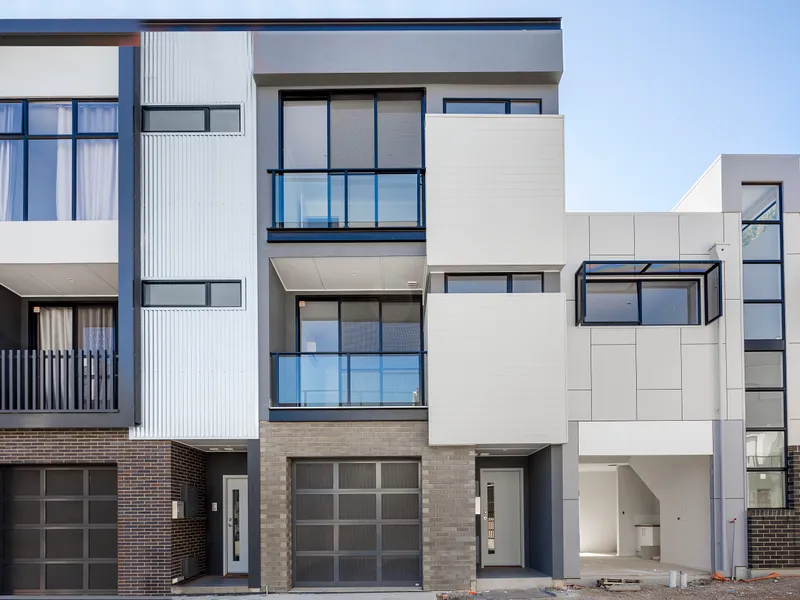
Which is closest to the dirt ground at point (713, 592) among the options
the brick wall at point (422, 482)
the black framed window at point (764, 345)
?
the black framed window at point (764, 345)

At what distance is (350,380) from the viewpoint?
12414 mm

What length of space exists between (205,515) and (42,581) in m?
2.96

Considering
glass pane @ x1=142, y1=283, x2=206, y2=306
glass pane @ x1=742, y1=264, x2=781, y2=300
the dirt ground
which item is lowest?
the dirt ground

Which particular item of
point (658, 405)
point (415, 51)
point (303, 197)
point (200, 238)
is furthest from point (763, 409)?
point (200, 238)

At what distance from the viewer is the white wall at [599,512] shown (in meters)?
18.3

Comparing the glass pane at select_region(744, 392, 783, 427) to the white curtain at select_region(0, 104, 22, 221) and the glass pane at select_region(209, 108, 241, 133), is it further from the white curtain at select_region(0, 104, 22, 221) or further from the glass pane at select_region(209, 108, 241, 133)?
the white curtain at select_region(0, 104, 22, 221)

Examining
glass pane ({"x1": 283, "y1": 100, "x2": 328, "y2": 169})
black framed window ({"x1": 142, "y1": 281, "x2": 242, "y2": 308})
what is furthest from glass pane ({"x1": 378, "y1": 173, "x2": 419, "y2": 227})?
black framed window ({"x1": 142, "y1": 281, "x2": 242, "y2": 308})

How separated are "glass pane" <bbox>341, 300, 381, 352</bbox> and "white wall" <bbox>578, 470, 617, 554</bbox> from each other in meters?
7.80

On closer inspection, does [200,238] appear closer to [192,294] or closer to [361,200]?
[192,294]

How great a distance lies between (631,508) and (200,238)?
12.4 meters

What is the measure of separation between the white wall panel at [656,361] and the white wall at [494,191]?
8.32ft

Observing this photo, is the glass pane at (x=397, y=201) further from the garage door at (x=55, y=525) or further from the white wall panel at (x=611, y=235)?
the garage door at (x=55, y=525)

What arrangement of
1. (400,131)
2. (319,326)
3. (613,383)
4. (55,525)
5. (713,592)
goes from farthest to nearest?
(319,326) < (400,131) < (613,383) < (55,525) < (713,592)

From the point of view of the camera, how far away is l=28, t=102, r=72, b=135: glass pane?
12.6m
